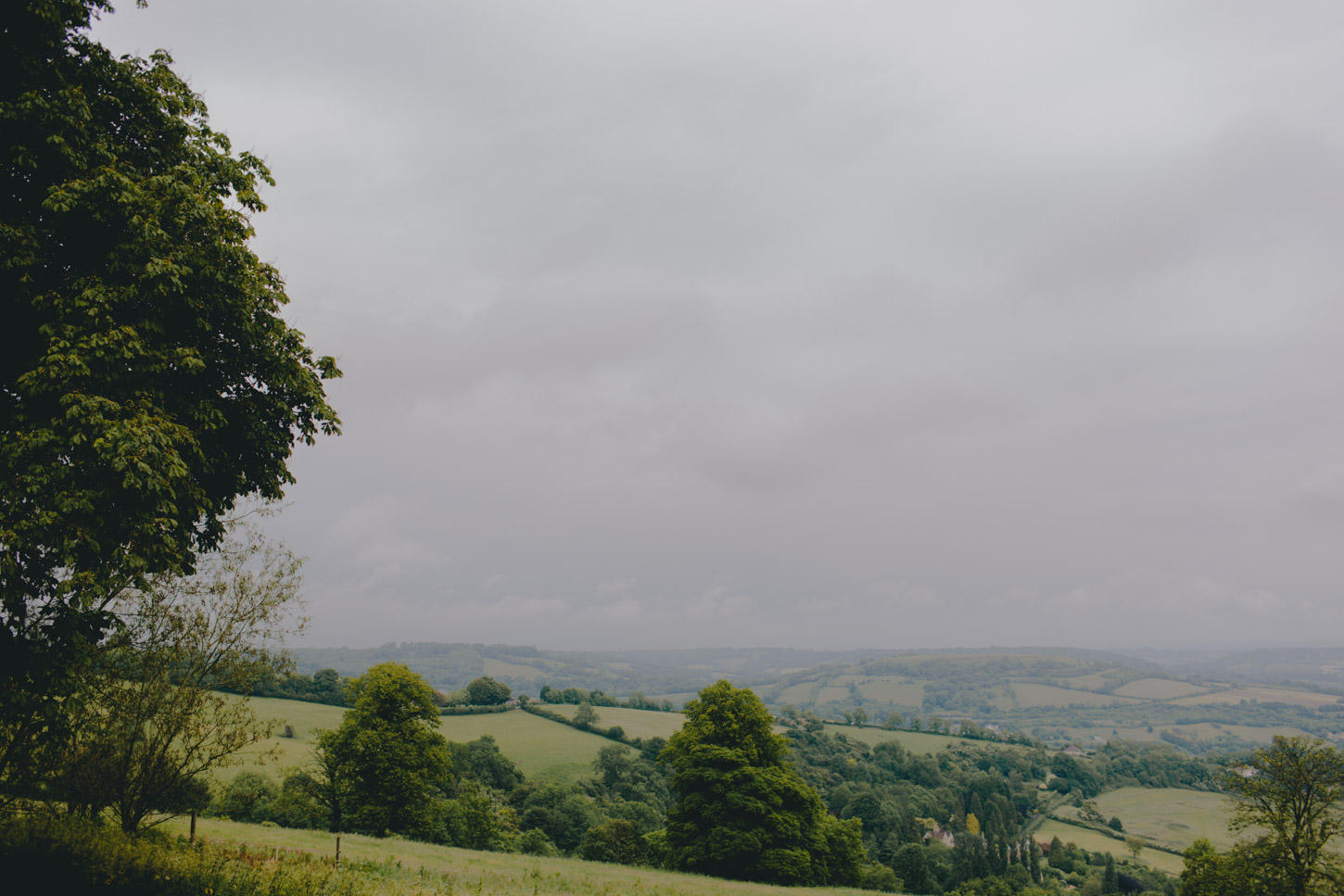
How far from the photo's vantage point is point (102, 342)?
11.3 m

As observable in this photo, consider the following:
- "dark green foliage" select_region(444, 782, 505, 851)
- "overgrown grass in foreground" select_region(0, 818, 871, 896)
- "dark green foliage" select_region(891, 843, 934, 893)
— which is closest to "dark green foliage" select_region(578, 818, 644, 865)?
"dark green foliage" select_region(444, 782, 505, 851)

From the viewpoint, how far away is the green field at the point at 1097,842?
9725cm

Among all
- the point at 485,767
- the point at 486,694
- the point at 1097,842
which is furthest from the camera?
the point at 486,694

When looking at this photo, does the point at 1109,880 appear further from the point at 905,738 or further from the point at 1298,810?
the point at 905,738

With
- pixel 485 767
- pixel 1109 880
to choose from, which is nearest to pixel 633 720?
pixel 485 767

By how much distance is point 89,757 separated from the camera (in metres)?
15.9

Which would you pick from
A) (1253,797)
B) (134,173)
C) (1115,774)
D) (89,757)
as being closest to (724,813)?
(1253,797)

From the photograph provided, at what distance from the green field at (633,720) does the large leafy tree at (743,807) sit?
76.8m

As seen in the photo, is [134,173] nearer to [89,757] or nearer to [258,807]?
[89,757]

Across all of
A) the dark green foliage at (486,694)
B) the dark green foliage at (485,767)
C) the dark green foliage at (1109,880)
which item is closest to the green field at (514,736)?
the dark green foliage at (485,767)

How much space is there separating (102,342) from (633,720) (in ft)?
430

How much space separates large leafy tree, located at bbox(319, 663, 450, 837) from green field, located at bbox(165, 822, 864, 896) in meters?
10.4

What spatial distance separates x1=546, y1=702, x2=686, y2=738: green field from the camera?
117894mm

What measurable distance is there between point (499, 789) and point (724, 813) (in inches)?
2053
